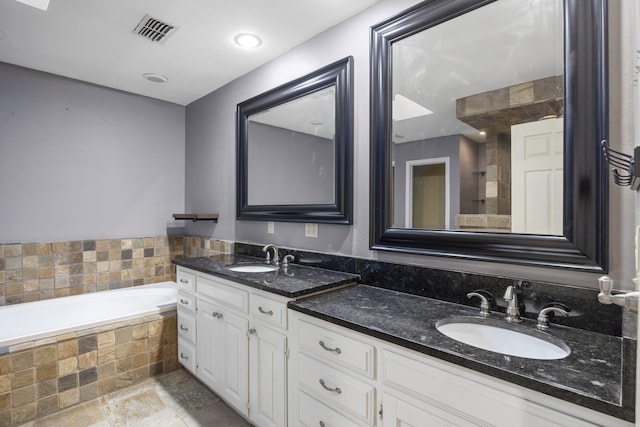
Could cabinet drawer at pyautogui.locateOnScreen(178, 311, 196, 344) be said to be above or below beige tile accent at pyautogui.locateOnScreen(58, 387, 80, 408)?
above

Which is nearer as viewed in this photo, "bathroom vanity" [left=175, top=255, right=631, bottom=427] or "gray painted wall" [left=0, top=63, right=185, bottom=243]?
"bathroom vanity" [left=175, top=255, right=631, bottom=427]

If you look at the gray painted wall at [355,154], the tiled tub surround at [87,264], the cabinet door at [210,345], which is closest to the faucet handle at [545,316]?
the gray painted wall at [355,154]

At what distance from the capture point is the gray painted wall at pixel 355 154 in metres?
1.12

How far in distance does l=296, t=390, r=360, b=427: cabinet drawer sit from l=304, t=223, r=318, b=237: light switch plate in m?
1.00

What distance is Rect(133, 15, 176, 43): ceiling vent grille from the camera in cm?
204

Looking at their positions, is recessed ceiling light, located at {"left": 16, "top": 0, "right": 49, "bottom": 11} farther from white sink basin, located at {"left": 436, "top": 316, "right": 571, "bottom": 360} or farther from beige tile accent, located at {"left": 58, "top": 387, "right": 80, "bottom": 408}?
white sink basin, located at {"left": 436, "top": 316, "right": 571, "bottom": 360}

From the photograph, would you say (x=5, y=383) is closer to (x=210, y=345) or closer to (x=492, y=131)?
(x=210, y=345)

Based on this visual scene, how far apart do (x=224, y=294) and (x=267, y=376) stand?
21.8 inches

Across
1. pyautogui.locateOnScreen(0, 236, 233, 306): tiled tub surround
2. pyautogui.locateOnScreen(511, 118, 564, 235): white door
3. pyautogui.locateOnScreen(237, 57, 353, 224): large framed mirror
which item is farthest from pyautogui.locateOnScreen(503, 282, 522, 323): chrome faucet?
pyautogui.locateOnScreen(0, 236, 233, 306): tiled tub surround

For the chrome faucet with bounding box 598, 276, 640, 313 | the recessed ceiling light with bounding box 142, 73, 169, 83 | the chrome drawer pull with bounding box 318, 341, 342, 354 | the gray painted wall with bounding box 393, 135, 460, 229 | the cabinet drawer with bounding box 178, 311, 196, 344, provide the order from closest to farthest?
1. the chrome faucet with bounding box 598, 276, 640, 313
2. the chrome drawer pull with bounding box 318, 341, 342, 354
3. the gray painted wall with bounding box 393, 135, 460, 229
4. the cabinet drawer with bounding box 178, 311, 196, 344
5. the recessed ceiling light with bounding box 142, 73, 169, 83

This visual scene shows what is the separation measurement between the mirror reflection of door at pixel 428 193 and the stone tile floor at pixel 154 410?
160 centimetres

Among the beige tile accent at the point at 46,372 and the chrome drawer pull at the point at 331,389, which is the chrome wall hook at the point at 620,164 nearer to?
the chrome drawer pull at the point at 331,389

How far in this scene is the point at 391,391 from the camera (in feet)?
3.76

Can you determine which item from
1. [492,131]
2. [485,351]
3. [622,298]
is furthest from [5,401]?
[492,131]
